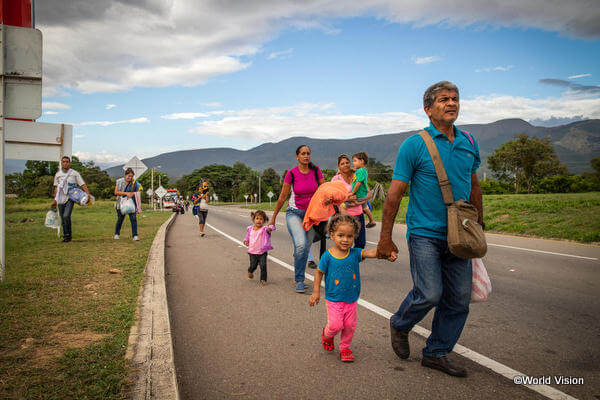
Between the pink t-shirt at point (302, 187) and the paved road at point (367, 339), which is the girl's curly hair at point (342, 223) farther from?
the pink t-shirt at point (302, 187)

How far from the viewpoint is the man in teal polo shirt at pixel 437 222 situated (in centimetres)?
308

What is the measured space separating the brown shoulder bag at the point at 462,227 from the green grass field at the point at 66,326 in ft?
8.01

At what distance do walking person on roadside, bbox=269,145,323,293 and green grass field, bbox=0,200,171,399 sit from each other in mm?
2183

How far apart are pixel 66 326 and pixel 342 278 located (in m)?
2.76

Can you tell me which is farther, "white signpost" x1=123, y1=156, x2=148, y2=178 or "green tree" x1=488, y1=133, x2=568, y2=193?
"green tree" x1=488, y1=133, x2=568, y2=193

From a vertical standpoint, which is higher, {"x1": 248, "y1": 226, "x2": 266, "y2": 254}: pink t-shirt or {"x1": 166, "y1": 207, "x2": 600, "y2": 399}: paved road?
{"x1": 248, "y1": 226, "x2": 266, "y2": 254}: pink t-shirt

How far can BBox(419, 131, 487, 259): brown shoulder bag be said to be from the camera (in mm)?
2844

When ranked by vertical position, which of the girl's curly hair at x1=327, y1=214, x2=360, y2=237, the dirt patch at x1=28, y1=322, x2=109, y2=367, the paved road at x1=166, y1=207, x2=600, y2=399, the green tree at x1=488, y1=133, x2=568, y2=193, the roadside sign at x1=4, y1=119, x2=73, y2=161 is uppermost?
the green tree at x1=488, y1=133, x2=568, y2=193

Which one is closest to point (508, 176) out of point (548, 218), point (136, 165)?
point (548, 218)

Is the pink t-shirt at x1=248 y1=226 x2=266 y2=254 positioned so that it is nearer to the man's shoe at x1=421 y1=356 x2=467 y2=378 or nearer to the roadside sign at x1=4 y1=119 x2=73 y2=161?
the man's shoe at x1=421 y1=356 x2=467 y2=378

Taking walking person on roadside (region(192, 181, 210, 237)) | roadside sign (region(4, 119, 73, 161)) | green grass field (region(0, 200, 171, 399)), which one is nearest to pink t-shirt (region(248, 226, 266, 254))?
green grass field (region(0, 200, 171, 399))

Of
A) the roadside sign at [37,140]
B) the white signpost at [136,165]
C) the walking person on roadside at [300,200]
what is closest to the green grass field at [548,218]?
the walking person on roadside at [300,200]

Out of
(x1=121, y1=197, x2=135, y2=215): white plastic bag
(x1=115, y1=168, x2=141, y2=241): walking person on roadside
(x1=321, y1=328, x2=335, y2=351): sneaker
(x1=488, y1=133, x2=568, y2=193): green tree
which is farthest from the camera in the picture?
(x1=488, y1=133, x2=568, y2=193): green tree

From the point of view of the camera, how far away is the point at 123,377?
115 inches
